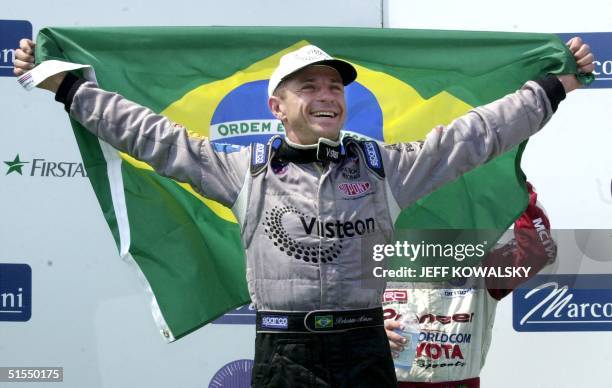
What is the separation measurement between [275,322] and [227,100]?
3.51ft

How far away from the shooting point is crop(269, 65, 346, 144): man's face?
2.54 m

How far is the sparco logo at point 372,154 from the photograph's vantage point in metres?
2.56

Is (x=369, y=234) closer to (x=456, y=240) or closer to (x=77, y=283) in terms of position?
(x=456, y=240)

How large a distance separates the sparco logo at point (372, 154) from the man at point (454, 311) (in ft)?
3.30

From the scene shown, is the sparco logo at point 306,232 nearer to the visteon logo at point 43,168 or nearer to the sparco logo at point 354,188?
the sparco logo at point 354,188

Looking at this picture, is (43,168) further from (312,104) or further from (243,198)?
(312,104)

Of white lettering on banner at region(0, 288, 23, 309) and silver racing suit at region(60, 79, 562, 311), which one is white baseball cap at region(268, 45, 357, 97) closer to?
silver racing suit at region(60, 79, 562, 311)

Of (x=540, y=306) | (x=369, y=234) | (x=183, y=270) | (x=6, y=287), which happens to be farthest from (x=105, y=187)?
(x=540, y=306)

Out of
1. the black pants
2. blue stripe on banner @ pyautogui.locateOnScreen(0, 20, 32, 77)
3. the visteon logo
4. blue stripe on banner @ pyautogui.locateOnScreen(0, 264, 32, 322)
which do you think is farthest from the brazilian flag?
blue stripe on banner @ pyautogui.locateOnScreen(0, 264, 32, 322)

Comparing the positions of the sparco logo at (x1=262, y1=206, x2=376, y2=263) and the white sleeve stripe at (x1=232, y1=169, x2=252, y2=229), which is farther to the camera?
the white sleeve stripe at (x1=232, y1=169, x2=252, y2=229)

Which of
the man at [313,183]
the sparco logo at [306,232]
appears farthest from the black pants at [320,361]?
the sparco logo at [306,232]

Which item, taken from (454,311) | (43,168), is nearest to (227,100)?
(43,168)

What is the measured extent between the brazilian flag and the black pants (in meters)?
0.53

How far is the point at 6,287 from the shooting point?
3846mm
